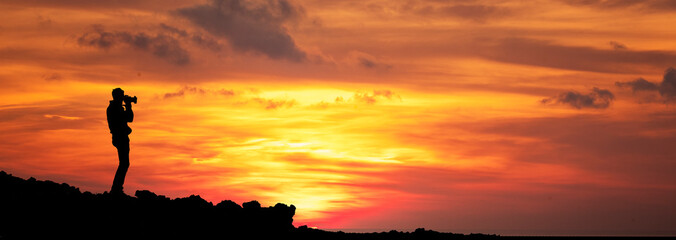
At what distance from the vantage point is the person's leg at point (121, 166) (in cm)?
2722

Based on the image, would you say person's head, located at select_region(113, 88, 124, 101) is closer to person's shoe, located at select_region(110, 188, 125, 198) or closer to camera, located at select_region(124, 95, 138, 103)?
camera, located at select_region(124, 95, 138, 103)

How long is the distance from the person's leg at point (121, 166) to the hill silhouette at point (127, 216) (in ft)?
1.22

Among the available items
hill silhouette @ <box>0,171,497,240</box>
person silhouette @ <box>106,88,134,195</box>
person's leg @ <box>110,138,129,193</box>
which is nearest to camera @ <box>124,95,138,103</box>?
person silhouette @ <box>106,88,134,195</box>

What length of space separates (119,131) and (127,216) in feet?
11.4

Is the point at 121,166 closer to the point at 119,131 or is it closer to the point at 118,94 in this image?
the point at 119,131

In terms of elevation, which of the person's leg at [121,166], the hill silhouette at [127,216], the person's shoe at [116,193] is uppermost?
the person's leg at [121,166]

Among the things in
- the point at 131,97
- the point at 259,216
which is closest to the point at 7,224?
the point at 131,97

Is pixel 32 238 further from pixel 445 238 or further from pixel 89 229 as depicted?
pixel 445 238

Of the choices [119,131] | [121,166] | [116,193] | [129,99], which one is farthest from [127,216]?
[129,99]

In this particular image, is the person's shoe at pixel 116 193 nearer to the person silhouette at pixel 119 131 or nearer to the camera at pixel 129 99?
the person silhouette at pixel 119 131

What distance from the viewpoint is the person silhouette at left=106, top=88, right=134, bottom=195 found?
27.3m

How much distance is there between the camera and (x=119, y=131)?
2728cm

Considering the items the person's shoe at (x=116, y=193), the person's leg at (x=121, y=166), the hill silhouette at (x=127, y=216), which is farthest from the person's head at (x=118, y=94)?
the hill silhouette at (x=127, y=216)

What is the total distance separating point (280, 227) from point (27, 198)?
29.5ft
